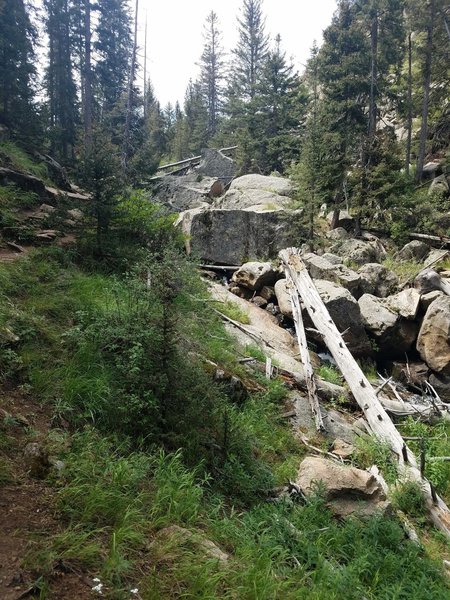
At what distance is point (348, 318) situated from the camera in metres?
11.1

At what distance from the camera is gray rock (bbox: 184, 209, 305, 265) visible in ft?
51.9

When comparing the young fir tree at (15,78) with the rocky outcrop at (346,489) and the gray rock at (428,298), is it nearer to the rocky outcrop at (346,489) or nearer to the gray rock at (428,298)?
the gray rock at (428,298)

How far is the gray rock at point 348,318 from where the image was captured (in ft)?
36.2

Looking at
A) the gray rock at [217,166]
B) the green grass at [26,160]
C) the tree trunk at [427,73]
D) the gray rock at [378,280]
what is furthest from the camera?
the gray rock at [217,166]

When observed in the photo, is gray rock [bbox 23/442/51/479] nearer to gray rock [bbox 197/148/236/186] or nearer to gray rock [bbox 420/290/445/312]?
gray rock [bbox 420/290/445/312]

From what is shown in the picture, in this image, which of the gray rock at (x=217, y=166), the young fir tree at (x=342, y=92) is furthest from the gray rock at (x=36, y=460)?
the gray rock at (x=217, y=166)

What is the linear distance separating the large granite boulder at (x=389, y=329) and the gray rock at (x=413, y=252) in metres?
5.20

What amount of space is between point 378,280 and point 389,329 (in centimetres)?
288

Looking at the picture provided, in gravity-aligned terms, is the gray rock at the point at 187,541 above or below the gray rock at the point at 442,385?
above

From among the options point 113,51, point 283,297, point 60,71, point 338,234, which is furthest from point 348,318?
point 113,51

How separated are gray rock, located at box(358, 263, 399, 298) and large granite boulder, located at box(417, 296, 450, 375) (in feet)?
7.63

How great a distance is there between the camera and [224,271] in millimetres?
15797

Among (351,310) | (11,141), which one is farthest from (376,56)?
(11,141)

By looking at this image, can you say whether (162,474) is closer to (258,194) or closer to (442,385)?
(442,385)
